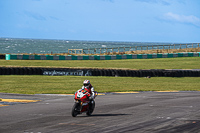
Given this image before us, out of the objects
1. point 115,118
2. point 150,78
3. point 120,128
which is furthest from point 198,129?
point 150,78

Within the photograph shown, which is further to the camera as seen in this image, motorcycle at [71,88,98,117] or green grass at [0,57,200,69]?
green grass at [0,57,200,69]

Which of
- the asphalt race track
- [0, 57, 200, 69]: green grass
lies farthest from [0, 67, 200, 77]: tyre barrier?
the asphalt race track

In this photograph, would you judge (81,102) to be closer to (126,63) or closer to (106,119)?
(106,119)

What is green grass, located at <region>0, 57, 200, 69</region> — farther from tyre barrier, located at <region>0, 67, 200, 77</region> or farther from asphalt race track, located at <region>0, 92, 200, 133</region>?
asphalt race track, located at <region>0, 92, 200, 133</region>

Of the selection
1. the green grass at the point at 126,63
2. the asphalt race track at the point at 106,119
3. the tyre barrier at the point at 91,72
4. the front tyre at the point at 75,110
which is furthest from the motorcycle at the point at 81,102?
the green grass at the point at 126,63

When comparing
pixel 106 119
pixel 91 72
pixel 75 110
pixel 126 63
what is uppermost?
pixel 126 63

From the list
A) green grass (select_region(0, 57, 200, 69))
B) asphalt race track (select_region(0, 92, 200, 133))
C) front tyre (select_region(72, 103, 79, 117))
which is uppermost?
green grass (select_region(0, 57, 200, 69))

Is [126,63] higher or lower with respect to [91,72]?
higher

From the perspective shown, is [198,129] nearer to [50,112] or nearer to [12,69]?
[50,112]

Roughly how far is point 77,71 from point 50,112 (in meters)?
20.9

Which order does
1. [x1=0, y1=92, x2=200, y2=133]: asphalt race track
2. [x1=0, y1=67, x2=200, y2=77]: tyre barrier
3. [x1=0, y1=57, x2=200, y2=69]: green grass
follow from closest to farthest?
[x1=0, y1=92, x2=200, y2=133]: asphalt race track
[x1=0, y1=67, x2=200, y2=77]: tyre barrier
[x1=0, y1=57, x2=200, y2=69]: green grass

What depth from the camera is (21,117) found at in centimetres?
1234

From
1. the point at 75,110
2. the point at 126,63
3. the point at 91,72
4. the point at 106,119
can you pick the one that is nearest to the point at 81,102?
the point at 75,110

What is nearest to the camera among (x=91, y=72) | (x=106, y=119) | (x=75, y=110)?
(x=106, y=119)
